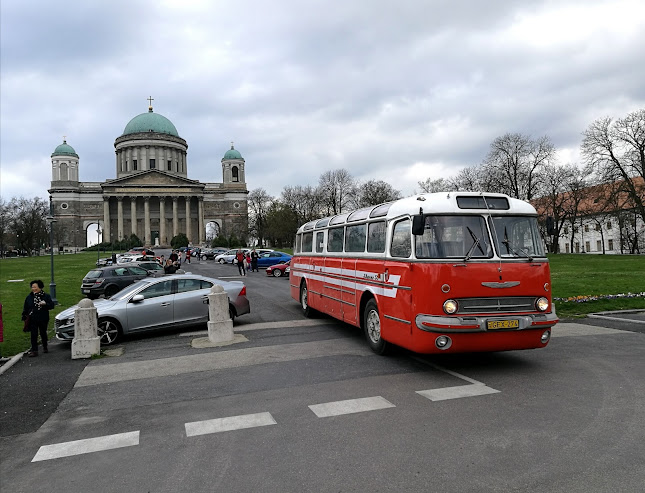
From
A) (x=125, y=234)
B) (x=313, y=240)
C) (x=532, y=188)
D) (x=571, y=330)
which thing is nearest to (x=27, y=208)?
(x=125, y=234)

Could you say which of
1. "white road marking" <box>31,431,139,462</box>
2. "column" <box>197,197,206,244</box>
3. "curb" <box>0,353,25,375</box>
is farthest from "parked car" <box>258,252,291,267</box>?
"column" <box>197,197,206,244</box>

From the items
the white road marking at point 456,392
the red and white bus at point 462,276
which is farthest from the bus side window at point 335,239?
the white road marking at point 456,392

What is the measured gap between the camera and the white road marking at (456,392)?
6.58 m

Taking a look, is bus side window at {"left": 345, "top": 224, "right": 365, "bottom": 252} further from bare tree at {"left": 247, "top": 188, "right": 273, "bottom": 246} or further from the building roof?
the building roof

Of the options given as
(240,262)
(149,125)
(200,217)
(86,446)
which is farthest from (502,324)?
(149,125)

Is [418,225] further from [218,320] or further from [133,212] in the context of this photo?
[133,212]

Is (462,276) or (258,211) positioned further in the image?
(258,211)

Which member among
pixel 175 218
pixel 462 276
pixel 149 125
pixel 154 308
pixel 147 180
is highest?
pixel 149 125

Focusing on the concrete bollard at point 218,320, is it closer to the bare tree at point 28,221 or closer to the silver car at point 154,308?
the silver car at point 154,308

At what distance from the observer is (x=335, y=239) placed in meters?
12.1

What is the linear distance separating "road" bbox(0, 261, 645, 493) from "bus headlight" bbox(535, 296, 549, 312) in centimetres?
101

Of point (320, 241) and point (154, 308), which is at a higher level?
point (320, 241)

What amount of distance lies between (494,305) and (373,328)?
2708 mm

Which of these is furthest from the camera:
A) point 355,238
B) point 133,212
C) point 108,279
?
point 133,212
